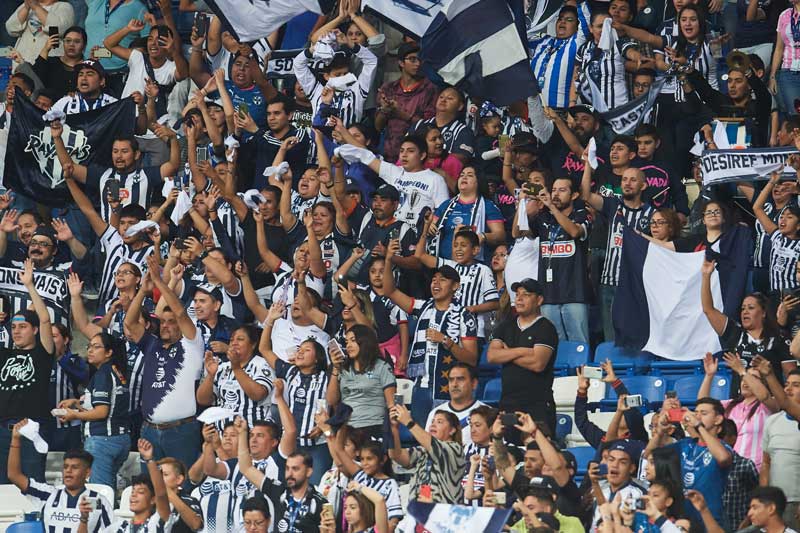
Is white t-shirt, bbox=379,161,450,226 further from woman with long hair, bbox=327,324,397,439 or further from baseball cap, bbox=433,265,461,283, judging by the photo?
woman with long hair, bbox=327,324,397,439

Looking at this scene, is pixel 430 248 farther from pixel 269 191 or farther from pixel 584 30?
pixel 584 30

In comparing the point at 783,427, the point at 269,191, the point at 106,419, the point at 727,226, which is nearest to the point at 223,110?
the point at 269,191

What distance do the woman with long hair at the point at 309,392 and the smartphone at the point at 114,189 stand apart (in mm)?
3481

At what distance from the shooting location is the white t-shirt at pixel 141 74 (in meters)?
18.7

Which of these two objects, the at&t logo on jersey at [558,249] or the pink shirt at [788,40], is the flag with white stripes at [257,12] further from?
the pink shirt at [788,40]

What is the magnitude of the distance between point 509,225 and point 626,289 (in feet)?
4.69

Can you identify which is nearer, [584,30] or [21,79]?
[584,30]

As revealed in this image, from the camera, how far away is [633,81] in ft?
56.2

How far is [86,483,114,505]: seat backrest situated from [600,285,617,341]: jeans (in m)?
4.06

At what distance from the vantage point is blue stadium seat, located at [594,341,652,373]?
1473cm

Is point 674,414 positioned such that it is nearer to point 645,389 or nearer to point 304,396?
point 645,389

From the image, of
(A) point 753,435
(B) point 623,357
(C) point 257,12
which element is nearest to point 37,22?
(C) point 257,12

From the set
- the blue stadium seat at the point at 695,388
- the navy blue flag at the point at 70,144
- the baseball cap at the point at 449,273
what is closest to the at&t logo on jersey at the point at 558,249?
the baseball cap at the point at 449,273

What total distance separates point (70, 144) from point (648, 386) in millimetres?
6639
